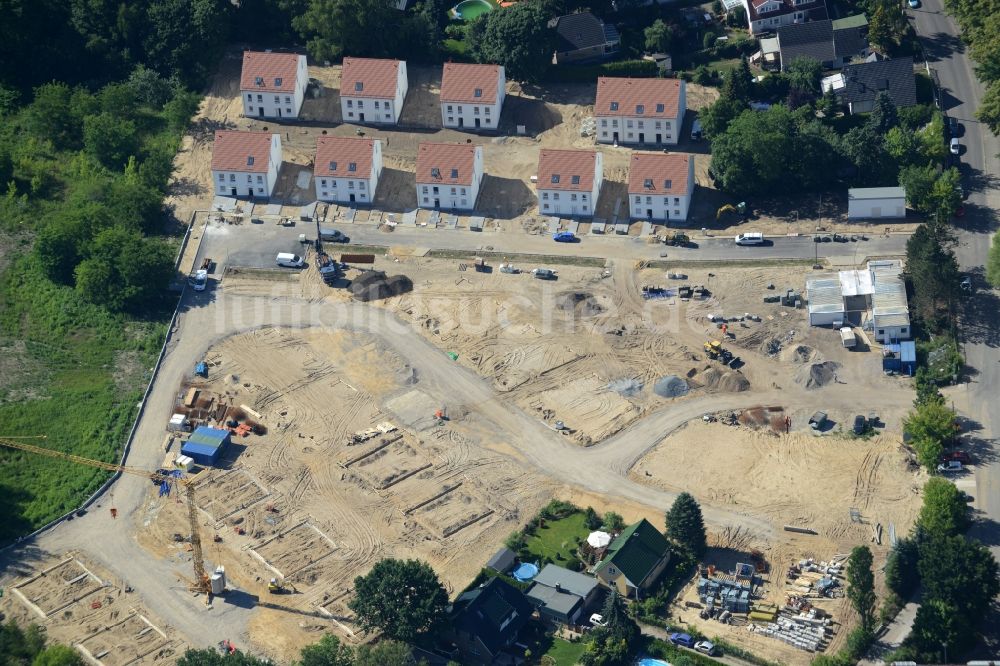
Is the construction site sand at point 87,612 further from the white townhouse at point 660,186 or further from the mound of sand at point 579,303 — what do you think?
the white townhouse at point 660,186

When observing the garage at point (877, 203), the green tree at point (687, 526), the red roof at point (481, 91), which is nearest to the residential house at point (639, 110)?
the red roof at point (481, 91)

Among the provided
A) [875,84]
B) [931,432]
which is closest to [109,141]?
[875,84]

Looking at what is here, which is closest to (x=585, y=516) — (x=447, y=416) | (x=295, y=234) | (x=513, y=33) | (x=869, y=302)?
(x=447, y=416)

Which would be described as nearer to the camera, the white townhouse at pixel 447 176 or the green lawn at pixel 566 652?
the green lawn at pixel 566 652

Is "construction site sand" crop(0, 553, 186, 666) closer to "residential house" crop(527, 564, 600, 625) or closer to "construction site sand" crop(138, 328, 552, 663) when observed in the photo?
"construction site sand" crop(138, 328, 552, 663)

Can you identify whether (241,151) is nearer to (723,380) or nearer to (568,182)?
(568,182)

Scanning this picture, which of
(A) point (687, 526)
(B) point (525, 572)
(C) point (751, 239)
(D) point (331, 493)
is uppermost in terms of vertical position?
(C) point (751, 239)
